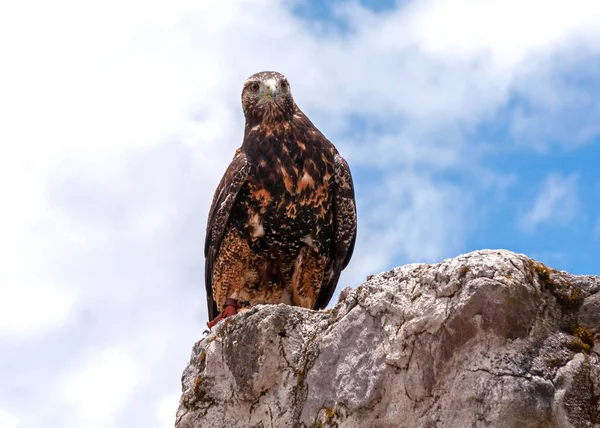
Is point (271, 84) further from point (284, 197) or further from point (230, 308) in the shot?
point (230, 308)

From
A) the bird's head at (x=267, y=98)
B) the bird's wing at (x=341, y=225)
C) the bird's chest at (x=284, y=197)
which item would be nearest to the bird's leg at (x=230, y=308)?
the bird's chest at (x=284, y=197)

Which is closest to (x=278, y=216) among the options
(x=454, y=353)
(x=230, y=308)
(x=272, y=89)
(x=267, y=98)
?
(x=230, y=308)

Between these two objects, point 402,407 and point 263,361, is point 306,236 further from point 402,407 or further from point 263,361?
point 402,407

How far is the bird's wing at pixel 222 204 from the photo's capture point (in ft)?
30.1

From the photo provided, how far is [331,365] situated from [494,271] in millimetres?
1403

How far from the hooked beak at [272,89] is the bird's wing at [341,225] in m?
0.95

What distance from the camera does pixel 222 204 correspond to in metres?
9.23

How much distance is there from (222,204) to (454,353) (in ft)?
13.9

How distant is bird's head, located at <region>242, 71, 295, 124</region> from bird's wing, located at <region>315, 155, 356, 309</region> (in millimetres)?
789

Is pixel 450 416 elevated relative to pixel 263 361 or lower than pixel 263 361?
lower

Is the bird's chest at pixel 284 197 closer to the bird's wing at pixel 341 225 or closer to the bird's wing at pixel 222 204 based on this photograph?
the bird's wing at pixel 222 204

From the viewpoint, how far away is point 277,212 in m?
9.16

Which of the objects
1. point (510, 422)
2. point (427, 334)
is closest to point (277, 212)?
point (427, 334)

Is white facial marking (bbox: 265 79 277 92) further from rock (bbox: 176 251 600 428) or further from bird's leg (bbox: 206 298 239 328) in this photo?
rock (bbox: 176 251 600 428)
